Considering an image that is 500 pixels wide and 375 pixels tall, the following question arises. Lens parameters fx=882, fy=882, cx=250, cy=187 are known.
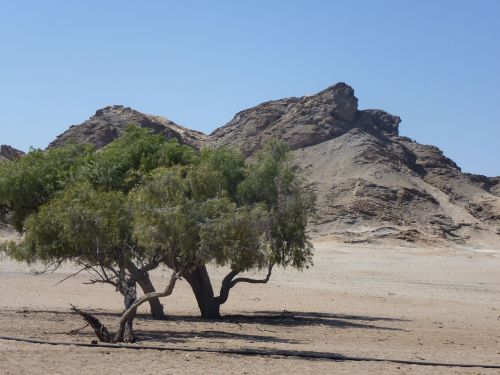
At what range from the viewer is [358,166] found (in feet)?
312

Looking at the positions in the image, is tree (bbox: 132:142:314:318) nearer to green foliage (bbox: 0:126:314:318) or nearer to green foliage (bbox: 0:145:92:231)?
green foliage (bbox: 0:126:314:318)

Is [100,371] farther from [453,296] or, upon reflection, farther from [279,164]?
[453,296]

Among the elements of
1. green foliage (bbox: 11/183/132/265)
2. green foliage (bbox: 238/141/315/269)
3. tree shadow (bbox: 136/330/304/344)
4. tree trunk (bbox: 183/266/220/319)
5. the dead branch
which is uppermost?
green foliage (bbox: 238/141/315/269)

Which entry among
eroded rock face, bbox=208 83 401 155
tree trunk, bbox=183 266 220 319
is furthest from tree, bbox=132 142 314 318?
eroded rock face, bbox=208 83 401 155

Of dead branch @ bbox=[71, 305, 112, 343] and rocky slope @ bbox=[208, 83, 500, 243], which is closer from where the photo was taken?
dead branch @ bbox=[71, 305, 112, 343]

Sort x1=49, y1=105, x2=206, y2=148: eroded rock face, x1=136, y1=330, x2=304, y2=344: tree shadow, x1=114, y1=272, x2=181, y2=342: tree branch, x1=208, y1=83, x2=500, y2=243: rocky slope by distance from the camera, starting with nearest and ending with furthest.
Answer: x1=114, y1=272, x2=181, y2=342: tree branch
x1=136, y1=330, x2=304, y2=344: tree shadow
x1=208, y1=83, x2=500, y2=243: rocky slope
x1=49, y1=105, x2=206, y2=148: eroded rock face

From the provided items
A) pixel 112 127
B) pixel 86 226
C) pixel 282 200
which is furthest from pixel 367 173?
pixel 86 226

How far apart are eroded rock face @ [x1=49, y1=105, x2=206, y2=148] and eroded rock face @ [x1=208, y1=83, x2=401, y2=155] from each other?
17.8 feet

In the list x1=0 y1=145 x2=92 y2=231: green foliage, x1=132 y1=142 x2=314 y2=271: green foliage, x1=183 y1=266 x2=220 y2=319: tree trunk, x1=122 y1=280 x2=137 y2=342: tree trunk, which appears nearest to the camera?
x1=132 y1=142 x2=314 y2=271: green foliage

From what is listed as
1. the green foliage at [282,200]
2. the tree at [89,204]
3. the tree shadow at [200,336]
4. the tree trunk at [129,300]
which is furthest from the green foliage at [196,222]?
the green foliage at [282,200]

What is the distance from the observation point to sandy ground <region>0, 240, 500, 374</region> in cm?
1444

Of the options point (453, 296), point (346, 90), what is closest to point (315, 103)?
point (346, 90)

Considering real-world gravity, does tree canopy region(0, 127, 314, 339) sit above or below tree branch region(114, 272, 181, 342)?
above

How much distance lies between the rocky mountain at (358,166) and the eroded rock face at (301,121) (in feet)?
0.39
